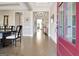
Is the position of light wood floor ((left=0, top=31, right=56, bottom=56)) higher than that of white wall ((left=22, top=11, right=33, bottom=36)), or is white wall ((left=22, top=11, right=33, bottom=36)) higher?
white wall ((left=22, top=11, right=33, bottom=36))

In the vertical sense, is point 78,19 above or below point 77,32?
above

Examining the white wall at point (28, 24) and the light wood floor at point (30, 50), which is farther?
the white wall at point (28, 24)

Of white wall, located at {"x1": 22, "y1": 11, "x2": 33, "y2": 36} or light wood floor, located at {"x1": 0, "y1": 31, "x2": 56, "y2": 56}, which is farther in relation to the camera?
white wall, located at {"x1": 22, "y1": 11, "x2": 33, "y2": 36}

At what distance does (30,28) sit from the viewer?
14047 millimetres

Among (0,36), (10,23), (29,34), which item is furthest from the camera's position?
(10,23)

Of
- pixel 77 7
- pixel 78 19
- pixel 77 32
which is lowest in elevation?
pixel 77 32

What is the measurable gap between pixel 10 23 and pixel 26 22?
198cm

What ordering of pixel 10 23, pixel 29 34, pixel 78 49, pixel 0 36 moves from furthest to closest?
1. pixel 10 23
2. pixel 29 34
3. pixel 0 36
4. pixel 78 49

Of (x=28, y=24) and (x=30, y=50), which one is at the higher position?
(x=28, y=24)

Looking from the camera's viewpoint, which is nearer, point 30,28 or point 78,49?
point 78,49

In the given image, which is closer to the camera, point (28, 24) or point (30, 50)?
point (30, 50)

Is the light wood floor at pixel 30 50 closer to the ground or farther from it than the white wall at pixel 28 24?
closer to the ground

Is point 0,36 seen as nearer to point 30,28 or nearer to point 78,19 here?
point 78,19

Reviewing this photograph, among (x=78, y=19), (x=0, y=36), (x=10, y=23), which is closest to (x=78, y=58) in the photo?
(x=78, y=19)
